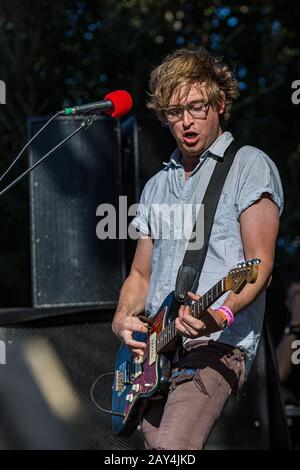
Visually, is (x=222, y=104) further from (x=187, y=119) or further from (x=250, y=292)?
(x=250, y=292)

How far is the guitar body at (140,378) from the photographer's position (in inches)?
117

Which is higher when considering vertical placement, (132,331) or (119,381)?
(132,331)

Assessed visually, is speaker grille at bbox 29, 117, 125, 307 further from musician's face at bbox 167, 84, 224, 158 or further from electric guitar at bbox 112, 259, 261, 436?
musician's face at bbox 167, 84, 224, 158

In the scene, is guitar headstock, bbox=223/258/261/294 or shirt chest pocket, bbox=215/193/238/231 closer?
guitar headstock, bbox=223/258/261/294

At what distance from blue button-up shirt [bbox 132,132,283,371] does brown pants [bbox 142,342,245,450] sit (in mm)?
52

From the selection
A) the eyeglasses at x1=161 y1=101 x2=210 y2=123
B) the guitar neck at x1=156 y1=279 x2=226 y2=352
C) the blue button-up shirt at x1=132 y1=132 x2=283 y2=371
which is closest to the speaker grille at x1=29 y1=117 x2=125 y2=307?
the blue button-up shirt at x1=132 y1=132 x2=283 y2=371

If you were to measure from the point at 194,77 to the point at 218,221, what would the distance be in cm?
53

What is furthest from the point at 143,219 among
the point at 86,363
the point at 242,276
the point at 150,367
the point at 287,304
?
the point at 287,304

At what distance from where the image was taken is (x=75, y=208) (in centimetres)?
467

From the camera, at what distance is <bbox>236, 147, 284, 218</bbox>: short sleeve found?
2.93m

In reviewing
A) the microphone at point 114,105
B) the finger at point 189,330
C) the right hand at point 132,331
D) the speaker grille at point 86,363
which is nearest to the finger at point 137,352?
the right hand at point 132,331

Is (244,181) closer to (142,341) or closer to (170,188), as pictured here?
(170,188)

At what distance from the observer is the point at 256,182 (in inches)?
116
